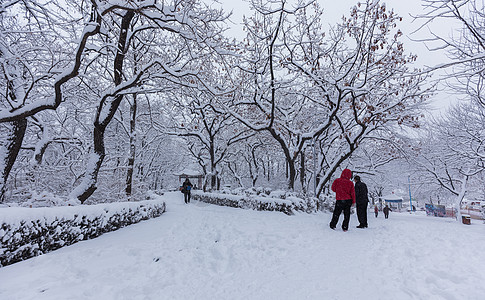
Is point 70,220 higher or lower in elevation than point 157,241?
higher

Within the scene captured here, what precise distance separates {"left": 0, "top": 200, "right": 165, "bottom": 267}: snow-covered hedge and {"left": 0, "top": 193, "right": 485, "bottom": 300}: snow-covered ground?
0.23 m

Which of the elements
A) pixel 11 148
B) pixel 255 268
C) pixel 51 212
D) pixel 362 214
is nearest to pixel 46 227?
pixel 51 212

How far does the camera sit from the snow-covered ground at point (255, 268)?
310 cm

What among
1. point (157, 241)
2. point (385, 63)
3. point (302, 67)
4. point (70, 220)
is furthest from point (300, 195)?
point (70, 220)

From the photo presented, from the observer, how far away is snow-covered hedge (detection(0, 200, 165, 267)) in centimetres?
342

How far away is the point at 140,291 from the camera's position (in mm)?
3232

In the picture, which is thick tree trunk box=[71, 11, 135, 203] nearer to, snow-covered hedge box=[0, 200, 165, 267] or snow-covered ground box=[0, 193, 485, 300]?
snow-covered hedge box=[0, 200, 165, 267]

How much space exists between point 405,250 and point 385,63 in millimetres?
9580

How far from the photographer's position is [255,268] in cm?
427

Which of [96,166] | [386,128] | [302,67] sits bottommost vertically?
[96,166]

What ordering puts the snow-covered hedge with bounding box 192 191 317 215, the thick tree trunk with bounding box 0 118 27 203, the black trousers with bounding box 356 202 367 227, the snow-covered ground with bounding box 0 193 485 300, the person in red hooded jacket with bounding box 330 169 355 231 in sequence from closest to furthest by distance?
the snow-covered ground with bounding box 0 193 485 300 → the thick tree trunk with bounding box 0 118 27 203 → the person in red hooded jacket with bounding box 330 169 355 231 → the black trousers with bounding box 356 202 367 227 → the snow-covered hedge with bounding box 192 191 317 215

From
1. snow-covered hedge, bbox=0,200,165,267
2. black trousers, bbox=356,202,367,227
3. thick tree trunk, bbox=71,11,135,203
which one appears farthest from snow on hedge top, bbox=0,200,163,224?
black trousers, bbox=356,202,367,227

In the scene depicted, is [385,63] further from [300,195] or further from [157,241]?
[157,241]

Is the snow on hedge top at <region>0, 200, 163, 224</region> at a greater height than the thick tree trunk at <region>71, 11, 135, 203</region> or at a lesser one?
lesser
